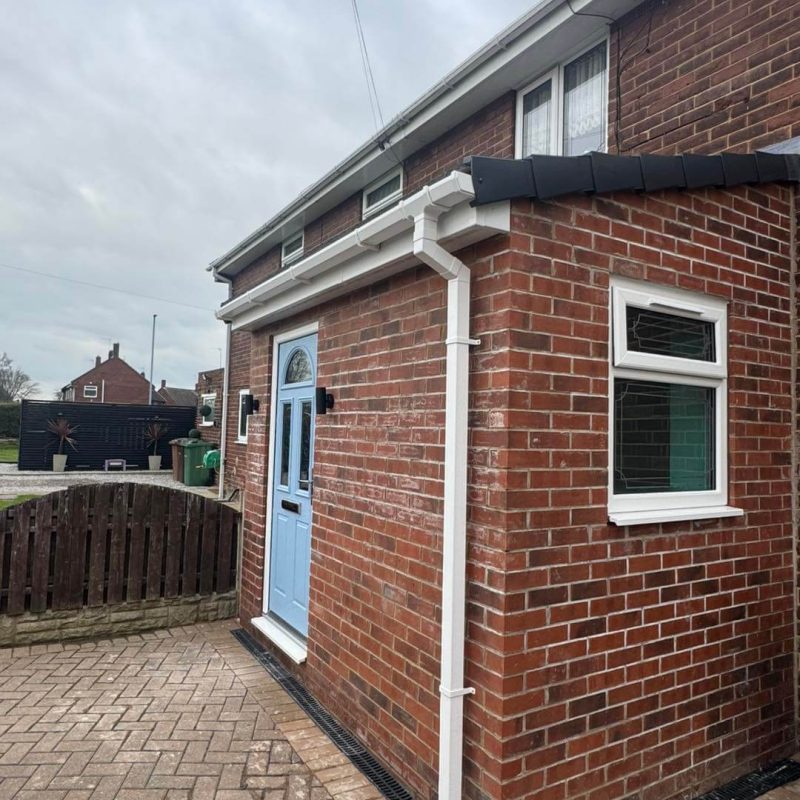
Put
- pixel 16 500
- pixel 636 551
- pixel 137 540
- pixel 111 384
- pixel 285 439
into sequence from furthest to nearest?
pixel 111 384
pixel 16 500
pixel 137 540
pixel 285 439
pixel 636 551

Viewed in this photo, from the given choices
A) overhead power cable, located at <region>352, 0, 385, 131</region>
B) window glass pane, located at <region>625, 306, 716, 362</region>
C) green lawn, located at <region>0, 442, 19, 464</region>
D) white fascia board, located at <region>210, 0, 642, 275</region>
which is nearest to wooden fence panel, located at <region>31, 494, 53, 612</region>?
window glass pane, located at <region>625, 306, 716, 362</region>

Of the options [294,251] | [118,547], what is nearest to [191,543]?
[118,547]

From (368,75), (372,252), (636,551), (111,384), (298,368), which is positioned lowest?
(636,551)

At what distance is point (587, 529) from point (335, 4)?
6.45 metres

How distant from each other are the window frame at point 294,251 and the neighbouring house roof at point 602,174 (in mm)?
7935

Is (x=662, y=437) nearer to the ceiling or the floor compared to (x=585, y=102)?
nearer to the floor

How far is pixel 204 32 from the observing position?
7539mm

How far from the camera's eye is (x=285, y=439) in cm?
486

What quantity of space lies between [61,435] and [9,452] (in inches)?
394

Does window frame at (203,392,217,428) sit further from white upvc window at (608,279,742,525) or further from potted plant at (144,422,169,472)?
white upvc window at (608,279,742,525)

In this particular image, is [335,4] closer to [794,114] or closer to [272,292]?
[272,292]

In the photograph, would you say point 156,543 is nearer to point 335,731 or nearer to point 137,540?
point 137,540

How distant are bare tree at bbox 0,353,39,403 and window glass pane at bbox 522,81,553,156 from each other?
53982 mm

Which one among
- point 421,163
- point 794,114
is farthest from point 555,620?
point 421,163
